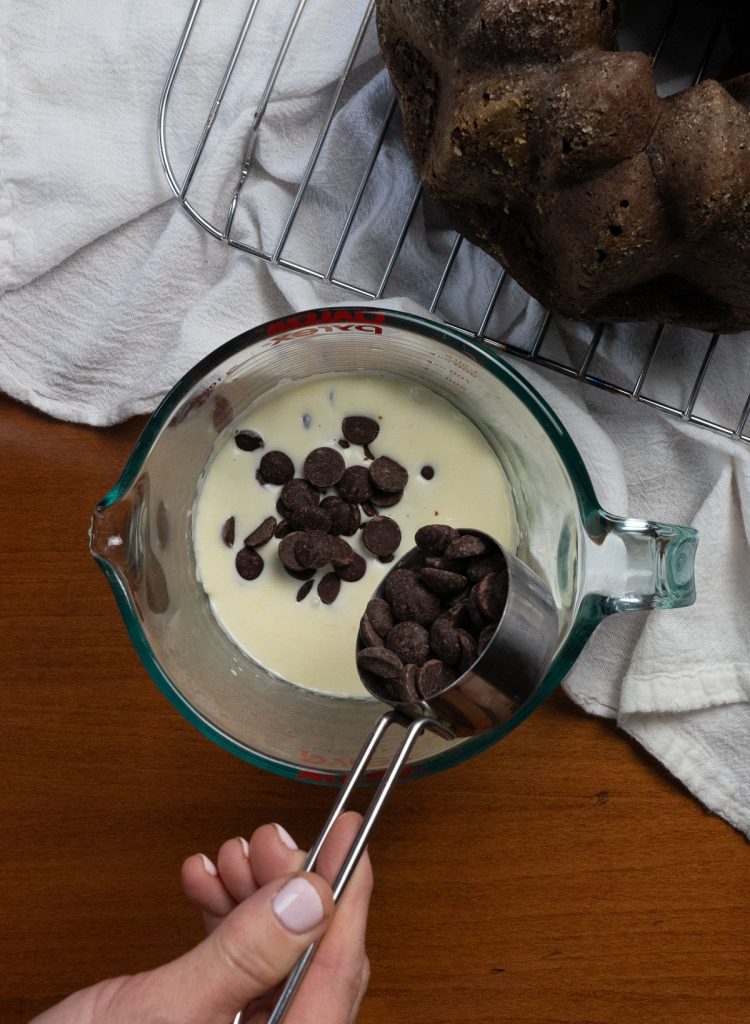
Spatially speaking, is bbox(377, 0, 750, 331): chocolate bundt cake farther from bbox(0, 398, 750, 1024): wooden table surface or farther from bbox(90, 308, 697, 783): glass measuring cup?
bbox(0, 398, 750, 1024): wooden table surface

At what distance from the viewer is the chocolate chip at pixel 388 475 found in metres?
0.88

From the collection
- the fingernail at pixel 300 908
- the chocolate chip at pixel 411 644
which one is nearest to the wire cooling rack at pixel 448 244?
the chocolate chip at pixel 411 644

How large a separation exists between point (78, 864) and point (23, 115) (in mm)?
805

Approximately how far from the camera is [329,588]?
2.93 feet

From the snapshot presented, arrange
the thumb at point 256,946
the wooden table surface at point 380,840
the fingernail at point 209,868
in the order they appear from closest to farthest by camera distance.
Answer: the thumb at point 256,946 < the fingernail at point 209,868 < the wooden table surface at point 380,840

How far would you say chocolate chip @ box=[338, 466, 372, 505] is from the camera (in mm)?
893

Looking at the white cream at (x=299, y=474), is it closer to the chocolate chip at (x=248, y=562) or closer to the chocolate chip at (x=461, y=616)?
the chocolate chip at (x=248, y=562)

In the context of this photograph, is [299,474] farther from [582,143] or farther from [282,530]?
[582,143]

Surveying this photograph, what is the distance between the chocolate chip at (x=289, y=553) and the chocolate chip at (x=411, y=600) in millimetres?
109

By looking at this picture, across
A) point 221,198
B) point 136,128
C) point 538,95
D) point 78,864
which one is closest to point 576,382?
point 538,95

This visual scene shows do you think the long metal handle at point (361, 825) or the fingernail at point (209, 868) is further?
the fingernail at point (209, 868)

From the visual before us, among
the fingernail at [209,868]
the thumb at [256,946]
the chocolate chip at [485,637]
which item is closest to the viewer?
the thumb at [256,946]

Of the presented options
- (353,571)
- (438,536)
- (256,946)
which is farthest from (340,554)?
(256,946)

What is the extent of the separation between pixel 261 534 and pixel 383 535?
4.6 inches
